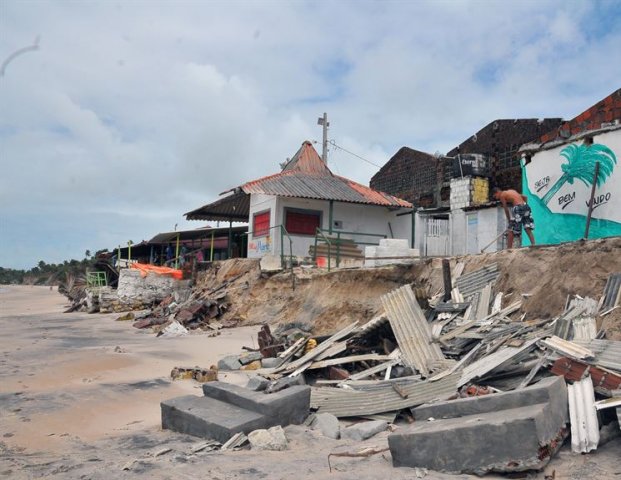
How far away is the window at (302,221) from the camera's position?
2023 centimetres

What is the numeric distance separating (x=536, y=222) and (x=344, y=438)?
31.7 ft

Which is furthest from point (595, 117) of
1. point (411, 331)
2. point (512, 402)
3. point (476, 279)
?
point (512, 402)

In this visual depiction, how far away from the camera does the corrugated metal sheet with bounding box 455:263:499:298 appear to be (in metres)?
10.5

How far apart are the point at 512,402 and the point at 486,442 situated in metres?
0.70

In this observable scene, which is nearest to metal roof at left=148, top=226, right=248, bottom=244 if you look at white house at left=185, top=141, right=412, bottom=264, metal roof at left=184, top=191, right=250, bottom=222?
metal roof at left=184, top=191, right=250, bottom=222

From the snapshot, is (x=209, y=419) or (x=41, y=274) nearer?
(x=209, y=419)

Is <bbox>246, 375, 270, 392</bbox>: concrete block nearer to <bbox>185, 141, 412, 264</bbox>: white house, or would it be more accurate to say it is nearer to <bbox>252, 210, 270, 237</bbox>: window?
<bbox>185, 141, 412, 264</bbox>: white house

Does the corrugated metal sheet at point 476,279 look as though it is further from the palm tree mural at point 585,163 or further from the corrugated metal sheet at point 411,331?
the palm tree mural at point 585,163

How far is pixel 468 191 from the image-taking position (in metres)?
21.5

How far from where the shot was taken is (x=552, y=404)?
4.77 metres

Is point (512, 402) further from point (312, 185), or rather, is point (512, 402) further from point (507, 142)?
point (507, 142)

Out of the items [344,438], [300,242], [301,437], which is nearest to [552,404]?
[344,438]

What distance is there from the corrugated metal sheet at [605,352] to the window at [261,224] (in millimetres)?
14694

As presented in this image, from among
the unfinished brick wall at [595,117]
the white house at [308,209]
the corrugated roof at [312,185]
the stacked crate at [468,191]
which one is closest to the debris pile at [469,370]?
the unfinished brick wall at [595,117]
